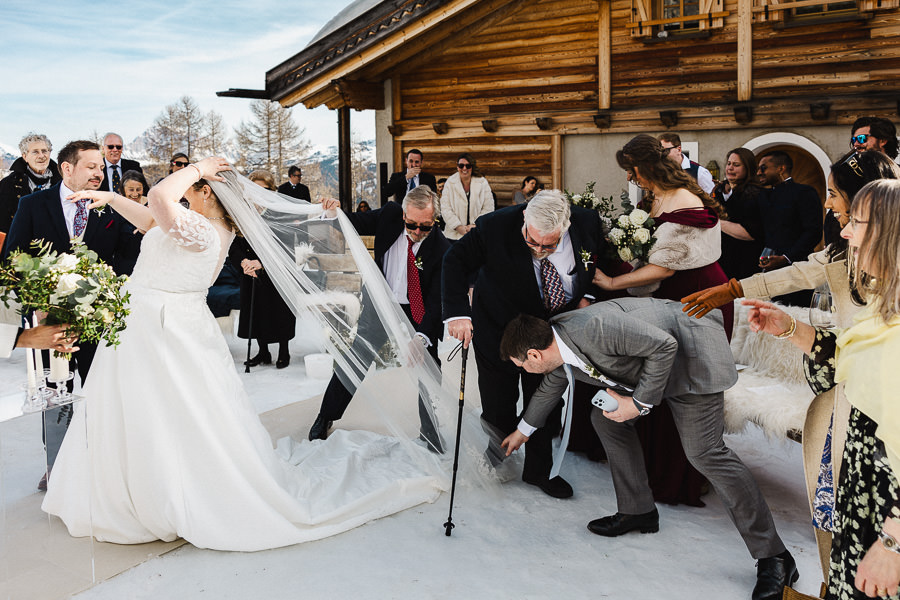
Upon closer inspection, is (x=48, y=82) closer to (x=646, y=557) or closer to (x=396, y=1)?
(x=396, y=1)

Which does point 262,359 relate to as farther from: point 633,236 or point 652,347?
point 652,347

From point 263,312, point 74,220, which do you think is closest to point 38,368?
point 74,220

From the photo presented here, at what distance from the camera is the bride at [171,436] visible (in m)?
3.45

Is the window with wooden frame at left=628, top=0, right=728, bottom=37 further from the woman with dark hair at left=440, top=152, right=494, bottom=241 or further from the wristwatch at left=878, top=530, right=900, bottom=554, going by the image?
the wristwatch at left=878, top=530, right=900, bottom=554

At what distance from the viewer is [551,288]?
4.04 metres

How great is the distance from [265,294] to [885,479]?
6.30m

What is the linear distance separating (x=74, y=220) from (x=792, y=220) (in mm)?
5267

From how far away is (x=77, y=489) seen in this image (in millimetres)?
3479

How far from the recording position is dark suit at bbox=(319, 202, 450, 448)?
171 inches

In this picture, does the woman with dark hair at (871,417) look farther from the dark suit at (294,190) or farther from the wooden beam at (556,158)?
the dark suit at (294,190)

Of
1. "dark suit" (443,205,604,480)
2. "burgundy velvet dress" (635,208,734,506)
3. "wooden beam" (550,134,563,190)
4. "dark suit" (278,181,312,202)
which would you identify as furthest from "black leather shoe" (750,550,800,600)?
"dark suit" (278,181,312,202)

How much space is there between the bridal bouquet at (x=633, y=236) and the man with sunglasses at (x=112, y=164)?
5295 millimetres

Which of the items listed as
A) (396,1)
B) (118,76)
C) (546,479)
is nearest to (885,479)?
(546,479)

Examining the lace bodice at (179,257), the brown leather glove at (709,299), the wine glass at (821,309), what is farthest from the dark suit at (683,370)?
the lace bodice at (179,257)
